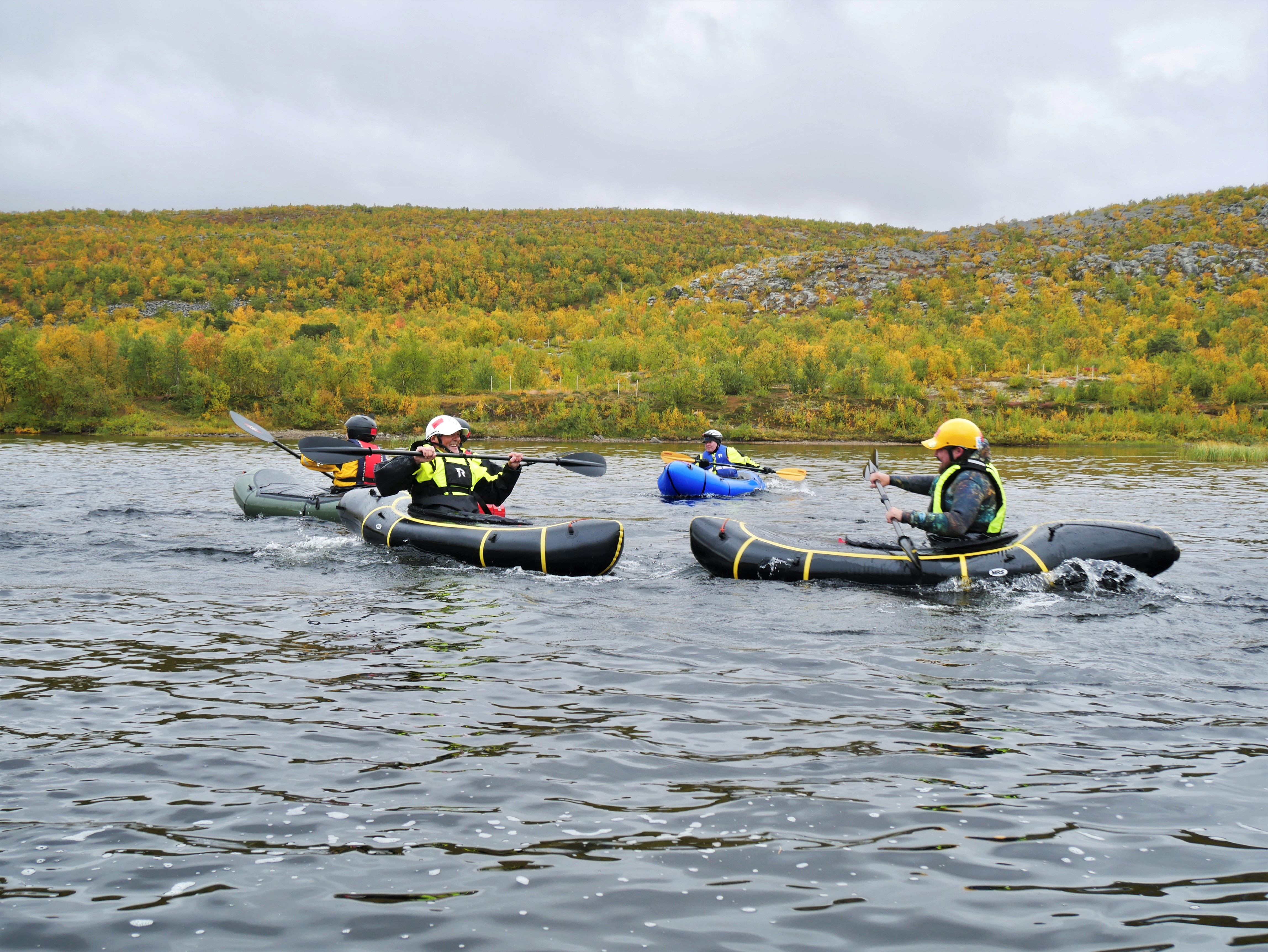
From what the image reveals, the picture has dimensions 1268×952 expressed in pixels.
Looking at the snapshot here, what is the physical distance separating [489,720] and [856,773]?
1960 mm

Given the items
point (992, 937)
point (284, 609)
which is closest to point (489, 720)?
point (992, 937)

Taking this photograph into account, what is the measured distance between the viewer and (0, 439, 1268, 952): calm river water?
328 centimetres

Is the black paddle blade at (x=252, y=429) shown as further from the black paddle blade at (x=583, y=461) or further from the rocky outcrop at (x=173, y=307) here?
the rocky outcrop at (x=173, y=307)

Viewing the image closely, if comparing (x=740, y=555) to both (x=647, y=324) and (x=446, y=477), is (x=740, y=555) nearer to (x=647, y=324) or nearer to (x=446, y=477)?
(x=446, y=477)

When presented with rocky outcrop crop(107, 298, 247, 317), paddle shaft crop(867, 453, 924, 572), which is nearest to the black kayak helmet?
paddle shaft crop(867, 453, 924, 572)

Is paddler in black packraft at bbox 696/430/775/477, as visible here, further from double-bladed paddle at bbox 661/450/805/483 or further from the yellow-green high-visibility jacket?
the yellow-green high-visibility jacket

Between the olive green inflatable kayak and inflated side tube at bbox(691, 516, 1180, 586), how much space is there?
20.4 ft

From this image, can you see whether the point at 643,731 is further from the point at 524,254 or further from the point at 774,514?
the point at 524,254

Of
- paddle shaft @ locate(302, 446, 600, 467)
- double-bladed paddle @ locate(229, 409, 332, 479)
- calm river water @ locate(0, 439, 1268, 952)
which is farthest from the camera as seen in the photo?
double-bladed paddle @ locate(229, 409, 332, 479)

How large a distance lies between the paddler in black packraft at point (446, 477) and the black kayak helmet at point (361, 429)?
282 centimetres

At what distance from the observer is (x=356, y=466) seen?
522 inches

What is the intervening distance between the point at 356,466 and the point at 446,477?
3.48 meters

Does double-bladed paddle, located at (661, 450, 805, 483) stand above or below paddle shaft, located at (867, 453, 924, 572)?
above

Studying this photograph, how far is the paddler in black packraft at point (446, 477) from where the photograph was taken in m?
10.0
